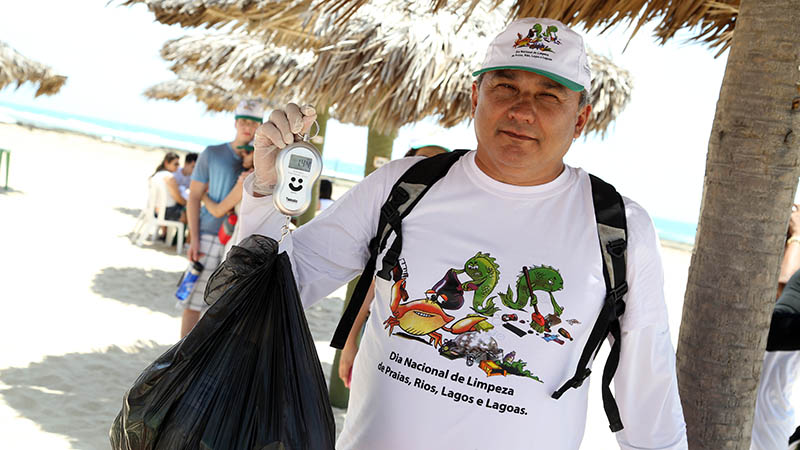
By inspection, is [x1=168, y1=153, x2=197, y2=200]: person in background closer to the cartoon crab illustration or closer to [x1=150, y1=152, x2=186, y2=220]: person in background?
[x1=150, y1=152, x2=186, y2=220]: person in background

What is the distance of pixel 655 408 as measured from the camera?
1.57 m

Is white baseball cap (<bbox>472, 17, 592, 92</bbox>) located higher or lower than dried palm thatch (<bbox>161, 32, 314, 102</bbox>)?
lower

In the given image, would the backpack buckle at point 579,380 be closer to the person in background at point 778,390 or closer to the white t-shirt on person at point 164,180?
the person in background at point 778,390

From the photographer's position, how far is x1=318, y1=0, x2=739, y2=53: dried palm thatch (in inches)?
109

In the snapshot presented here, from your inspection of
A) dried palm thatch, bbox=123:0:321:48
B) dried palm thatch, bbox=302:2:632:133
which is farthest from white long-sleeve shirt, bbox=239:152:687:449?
dried palm thatch, bbox=302:2:632:133

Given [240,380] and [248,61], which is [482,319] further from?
[248,61]

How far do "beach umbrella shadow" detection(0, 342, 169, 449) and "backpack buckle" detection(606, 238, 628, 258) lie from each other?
2945mm

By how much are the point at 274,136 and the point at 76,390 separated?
11.1 ft

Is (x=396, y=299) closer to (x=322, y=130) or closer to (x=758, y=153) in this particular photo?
(x=758, y=153)

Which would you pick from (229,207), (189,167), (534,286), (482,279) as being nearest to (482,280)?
(482,279)

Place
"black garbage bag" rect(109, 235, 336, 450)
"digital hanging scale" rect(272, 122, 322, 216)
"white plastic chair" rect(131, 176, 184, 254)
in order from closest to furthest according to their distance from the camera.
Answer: "black garbage bag" rect(109, 235, 336, 450), "digital hanging scale" rect(272, 122, 322, 216), "white plastic chair" rect(131, 176, 184, 254)

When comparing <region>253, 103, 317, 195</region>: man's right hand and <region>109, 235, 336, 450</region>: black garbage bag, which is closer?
<region>109, 235, 336, 450</region>: black garbage bag

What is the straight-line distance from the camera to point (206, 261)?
4.41 metres

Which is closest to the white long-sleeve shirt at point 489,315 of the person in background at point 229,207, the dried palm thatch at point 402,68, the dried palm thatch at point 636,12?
the dried palm thatch at point 636,12
